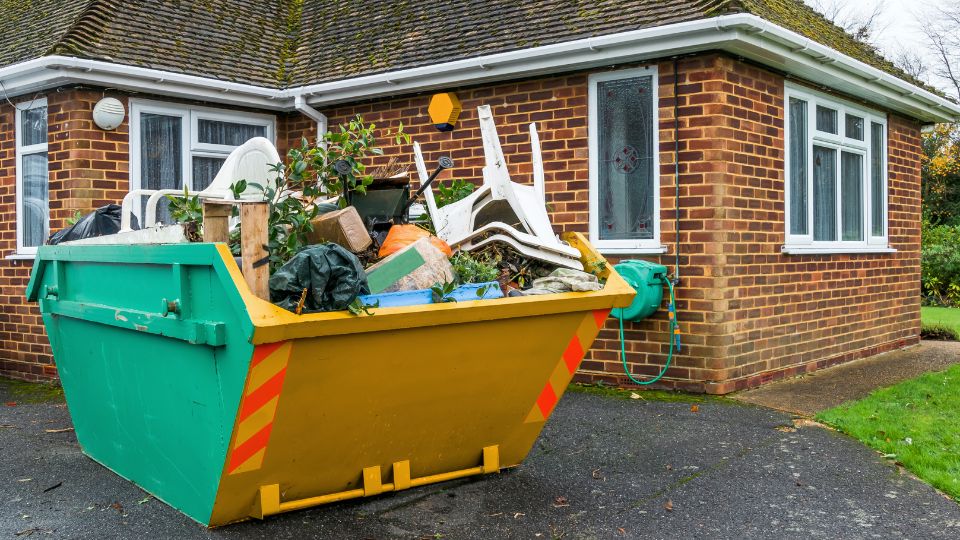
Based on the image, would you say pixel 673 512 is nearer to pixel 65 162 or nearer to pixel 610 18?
pixel 610 18

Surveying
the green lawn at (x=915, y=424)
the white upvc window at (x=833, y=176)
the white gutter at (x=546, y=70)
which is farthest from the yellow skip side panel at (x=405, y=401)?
the white upvc window at (x=833, y=176)

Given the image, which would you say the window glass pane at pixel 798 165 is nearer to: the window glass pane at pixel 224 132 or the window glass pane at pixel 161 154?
the window glass pane at pixel 224 132

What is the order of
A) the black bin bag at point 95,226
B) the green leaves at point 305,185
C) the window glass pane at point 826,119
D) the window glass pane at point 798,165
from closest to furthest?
1. the green leaves at point 305,185
2. the black bin bag at point 95,226
3. the window glass pane at point 798,165
4. the window glass pane at point 826,119

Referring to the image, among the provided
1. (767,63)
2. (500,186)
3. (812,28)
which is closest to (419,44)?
(767,63)

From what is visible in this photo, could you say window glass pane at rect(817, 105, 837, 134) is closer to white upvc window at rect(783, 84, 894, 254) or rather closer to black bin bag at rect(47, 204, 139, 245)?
white upvc window at rect(783, 84, 894, 254)

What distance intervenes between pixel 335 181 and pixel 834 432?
12.5 feet

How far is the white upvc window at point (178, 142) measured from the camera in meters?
9.07

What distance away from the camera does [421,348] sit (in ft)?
14.1

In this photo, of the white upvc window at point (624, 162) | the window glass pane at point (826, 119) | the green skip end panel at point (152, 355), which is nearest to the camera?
the green skip end panel at point (152, 355)

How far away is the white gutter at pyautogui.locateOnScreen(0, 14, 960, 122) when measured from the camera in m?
7.50

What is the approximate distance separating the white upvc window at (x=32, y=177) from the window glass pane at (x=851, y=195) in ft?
25.5

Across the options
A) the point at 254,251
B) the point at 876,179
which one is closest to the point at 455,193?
the point at 254,251

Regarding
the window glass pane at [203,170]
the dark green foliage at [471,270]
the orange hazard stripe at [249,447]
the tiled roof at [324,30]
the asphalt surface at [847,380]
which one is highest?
the tiled roof at [324,30]

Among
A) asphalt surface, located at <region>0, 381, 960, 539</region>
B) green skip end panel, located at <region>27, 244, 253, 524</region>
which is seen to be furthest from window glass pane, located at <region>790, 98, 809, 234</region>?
green skip end panel, located at <region>27, 244, 253, 524</region>
